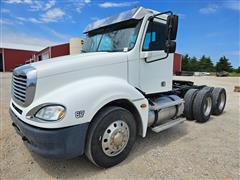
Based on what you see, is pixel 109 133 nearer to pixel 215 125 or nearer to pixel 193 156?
pixel 193 156

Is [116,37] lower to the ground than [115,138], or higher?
higher

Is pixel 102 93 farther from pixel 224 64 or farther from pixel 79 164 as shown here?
Answer: pixel 224 64

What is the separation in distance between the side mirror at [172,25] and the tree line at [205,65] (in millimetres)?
60950

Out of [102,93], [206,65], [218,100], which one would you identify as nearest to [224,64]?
[206,65]

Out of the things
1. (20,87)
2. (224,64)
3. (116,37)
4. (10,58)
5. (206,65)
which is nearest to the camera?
(20,87)

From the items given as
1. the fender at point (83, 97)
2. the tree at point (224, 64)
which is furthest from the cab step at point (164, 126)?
the tree at point (224, 64)

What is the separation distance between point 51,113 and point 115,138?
Result: 3.45 feet

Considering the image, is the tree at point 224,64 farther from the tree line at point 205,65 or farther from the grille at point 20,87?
the grille at point 20,87

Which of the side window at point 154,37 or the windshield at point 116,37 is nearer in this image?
the windshield at point 116,37

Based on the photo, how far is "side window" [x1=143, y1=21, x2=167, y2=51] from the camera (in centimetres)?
346

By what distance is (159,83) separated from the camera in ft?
13.0

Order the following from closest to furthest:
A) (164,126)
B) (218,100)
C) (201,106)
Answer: (164,126)
(201,106)
(218,100)

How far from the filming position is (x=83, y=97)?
7.90 feet

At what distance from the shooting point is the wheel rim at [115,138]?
2.73 m
